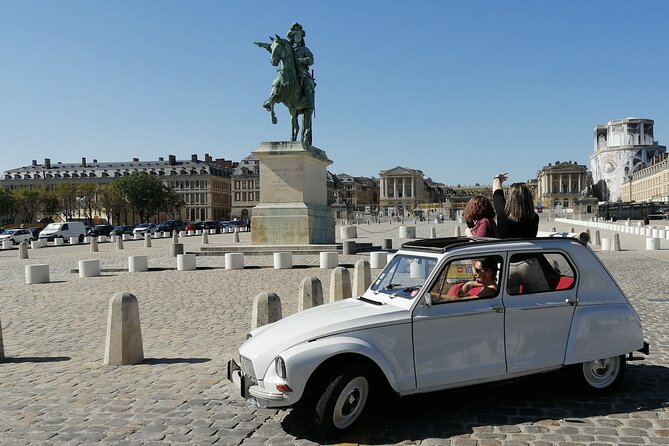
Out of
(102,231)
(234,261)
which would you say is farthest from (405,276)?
(102,231)

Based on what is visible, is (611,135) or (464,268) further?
(611,135)

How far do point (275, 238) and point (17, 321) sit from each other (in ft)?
51.2

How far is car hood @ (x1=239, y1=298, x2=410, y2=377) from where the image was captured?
204 inches

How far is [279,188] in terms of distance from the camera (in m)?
27.0

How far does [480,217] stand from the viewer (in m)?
7.59

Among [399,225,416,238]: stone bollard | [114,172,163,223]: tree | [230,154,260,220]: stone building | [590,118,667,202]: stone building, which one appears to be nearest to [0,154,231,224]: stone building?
[230,154,260,220]: stone building

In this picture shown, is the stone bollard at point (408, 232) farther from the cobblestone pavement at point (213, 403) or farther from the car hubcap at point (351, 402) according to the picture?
the car hubcap at point (351, 402)

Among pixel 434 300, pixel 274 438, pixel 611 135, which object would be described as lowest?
pixel 274 438

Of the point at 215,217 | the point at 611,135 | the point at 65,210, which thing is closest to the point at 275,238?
the point at 65,210

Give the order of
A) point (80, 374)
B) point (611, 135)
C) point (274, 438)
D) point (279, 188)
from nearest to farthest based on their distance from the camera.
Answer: point (274, 438), point (80, 374), point (279, 188), point (611, 135)

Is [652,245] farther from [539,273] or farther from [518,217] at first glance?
[539,273]

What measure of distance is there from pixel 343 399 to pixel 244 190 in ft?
432

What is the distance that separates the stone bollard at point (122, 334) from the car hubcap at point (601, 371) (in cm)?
569

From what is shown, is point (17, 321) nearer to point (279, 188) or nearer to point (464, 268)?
point (464, 268)
